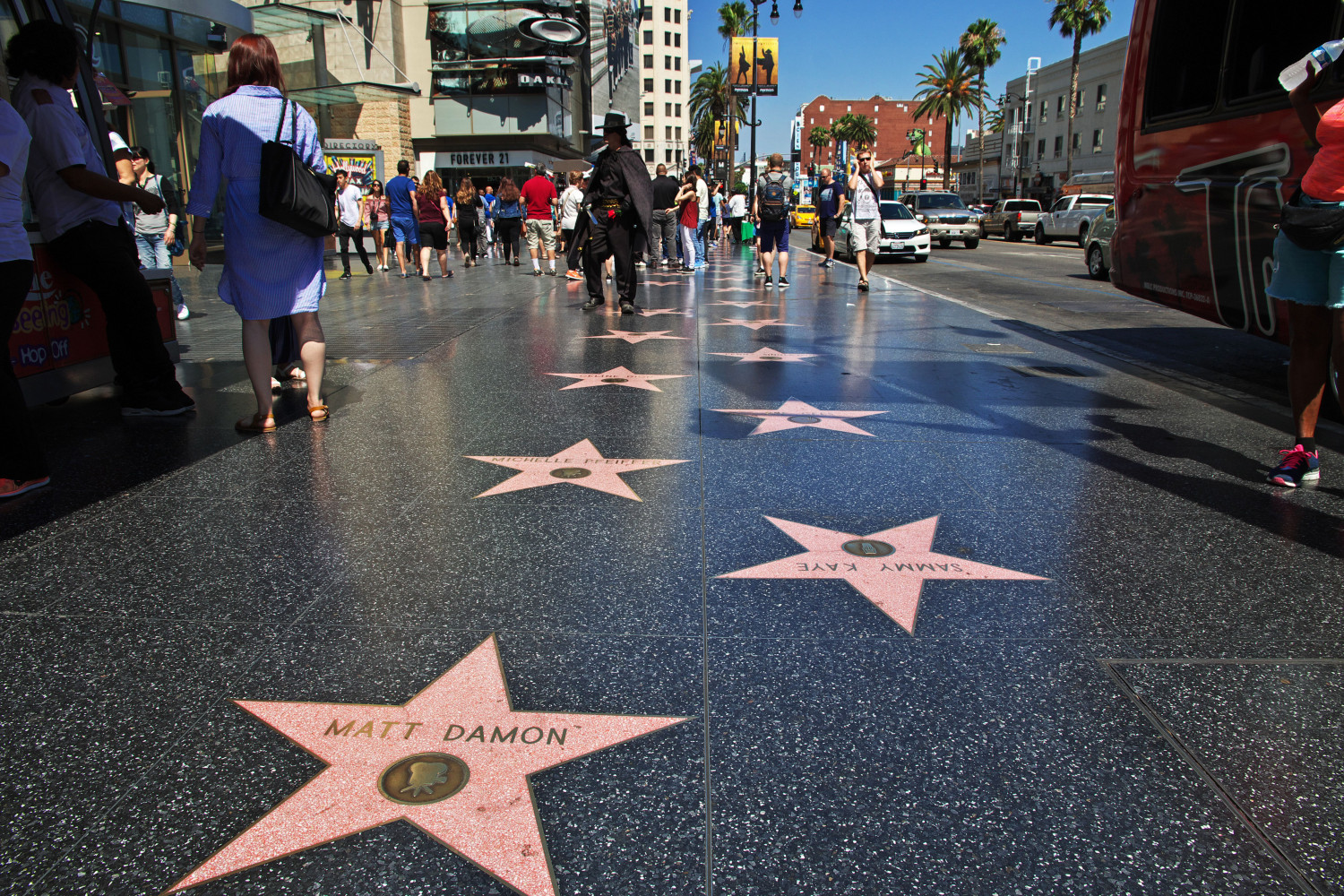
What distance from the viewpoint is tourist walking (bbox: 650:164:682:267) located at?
16000 mm

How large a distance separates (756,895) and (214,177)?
4438 mm

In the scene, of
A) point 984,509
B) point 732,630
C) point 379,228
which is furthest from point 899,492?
point 379,228

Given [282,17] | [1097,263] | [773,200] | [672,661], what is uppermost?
[282,17]

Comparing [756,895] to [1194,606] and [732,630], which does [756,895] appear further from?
[1194,606]

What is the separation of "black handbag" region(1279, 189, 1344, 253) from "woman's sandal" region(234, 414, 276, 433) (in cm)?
503

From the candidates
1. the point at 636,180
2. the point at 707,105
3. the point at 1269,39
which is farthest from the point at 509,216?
the point at 707,105

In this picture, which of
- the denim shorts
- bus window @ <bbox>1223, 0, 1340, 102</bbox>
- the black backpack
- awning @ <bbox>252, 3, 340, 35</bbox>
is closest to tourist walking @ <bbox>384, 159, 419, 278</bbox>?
the black backpack

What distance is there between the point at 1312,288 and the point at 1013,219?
36.2 metres

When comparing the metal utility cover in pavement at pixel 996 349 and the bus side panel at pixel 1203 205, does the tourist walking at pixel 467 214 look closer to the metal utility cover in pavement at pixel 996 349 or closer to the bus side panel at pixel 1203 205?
the metal utility cover in pavement at pixel 996 349

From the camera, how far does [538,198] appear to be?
1720 cm

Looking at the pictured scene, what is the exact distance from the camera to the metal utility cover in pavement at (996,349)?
7877mm

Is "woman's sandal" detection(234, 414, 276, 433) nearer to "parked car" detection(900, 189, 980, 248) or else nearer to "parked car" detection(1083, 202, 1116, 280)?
"parked car" detection(1083, 202, 1116, 280)

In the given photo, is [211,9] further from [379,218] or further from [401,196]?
[379,218]

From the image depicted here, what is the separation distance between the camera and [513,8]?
41.8 meters
